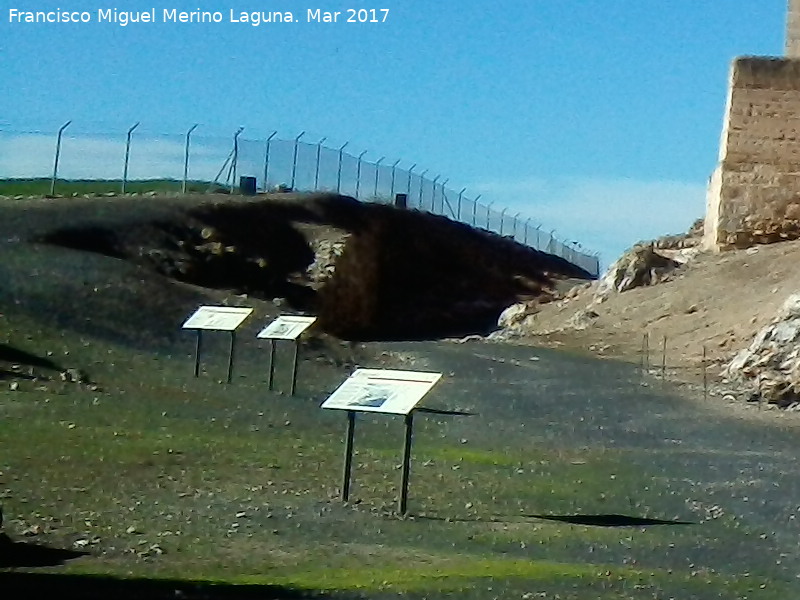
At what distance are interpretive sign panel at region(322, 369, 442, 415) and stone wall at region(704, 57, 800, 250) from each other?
26079mm

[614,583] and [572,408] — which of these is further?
[572,408]

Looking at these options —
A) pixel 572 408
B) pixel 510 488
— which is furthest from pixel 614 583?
pixel 572 408

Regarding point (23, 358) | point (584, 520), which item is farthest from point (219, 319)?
point (584, 520)

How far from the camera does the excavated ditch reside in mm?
37188

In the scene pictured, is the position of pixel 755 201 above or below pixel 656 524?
above

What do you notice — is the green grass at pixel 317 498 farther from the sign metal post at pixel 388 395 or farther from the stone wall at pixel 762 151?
the stone wall at pixel 762 151

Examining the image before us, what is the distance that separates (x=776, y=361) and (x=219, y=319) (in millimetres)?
9791

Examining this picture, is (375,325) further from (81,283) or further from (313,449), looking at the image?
(313,449)

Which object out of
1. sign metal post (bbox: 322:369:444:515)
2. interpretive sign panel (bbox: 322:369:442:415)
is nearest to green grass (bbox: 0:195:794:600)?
sign metal post (bbox: 322:369:444:515)

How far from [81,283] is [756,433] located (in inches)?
562

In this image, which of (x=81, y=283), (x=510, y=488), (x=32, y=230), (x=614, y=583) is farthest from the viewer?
(x=32, y=230)

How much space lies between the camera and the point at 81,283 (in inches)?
1115

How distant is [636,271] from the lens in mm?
39125

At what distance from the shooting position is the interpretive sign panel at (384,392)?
11547 millimetres
